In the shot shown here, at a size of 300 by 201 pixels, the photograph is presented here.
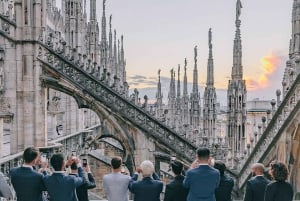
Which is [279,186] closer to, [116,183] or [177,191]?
[177,191]

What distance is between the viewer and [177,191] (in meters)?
7.00

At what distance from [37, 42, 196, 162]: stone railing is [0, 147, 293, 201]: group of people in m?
8.70

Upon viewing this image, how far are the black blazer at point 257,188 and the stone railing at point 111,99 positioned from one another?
8820 mm

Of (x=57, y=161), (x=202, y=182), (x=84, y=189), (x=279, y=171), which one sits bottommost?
(x=84, y=189)

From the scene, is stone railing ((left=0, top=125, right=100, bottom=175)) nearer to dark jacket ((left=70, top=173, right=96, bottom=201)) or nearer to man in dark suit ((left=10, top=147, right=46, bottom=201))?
dark jacket ((left=70, top=173, right=96, bottom=201))

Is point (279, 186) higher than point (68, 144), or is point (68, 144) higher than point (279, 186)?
point (279, 186)

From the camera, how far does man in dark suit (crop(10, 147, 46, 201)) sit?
6.71 meters

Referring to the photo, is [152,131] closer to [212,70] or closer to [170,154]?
[170,154]

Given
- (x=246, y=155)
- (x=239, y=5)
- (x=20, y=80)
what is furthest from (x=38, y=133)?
(x=239, y=5)

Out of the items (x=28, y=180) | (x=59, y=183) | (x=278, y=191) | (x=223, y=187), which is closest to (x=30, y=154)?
(x=28, y=180)

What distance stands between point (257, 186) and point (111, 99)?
951cm

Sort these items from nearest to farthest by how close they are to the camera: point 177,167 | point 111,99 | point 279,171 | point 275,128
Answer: point 279,171, point 177,167, point 275,128, point 111,99

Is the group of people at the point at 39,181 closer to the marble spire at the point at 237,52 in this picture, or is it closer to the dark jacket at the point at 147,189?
the dark jacket at the point at 147,189

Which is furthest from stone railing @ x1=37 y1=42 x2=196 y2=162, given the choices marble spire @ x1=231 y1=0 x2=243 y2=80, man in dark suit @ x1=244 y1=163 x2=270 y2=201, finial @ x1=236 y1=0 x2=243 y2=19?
man in dark suit @ x1=244 y1=163 x2=270 y2=201
